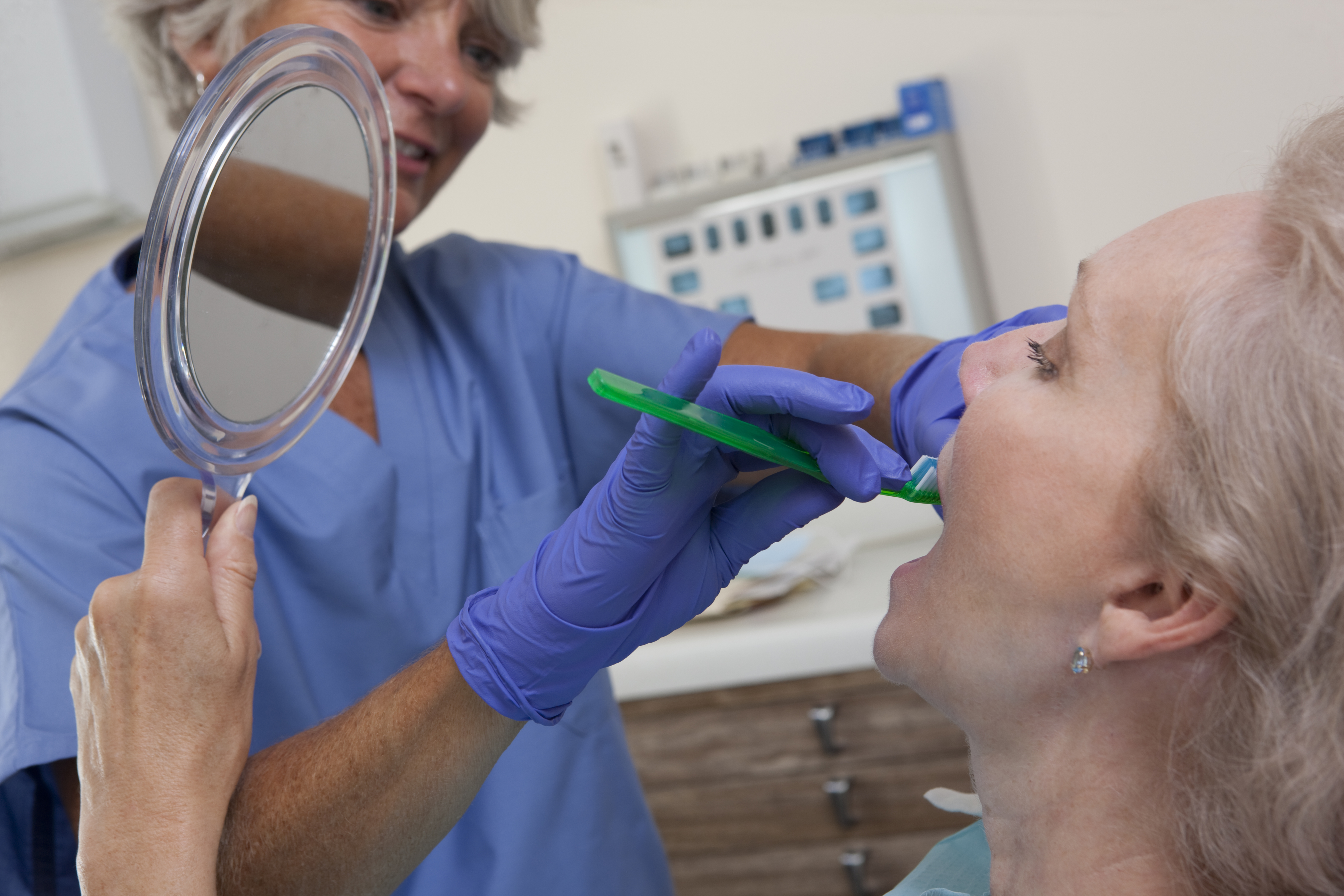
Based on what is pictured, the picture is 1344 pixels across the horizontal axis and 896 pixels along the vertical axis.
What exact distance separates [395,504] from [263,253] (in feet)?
1.01

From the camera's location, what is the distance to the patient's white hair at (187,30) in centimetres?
110

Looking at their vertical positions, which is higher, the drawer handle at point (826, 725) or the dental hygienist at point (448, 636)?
the dental hygienist at point (448, 636)

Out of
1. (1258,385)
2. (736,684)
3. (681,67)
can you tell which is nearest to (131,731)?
(1258,385)

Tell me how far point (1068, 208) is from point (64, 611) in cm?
173

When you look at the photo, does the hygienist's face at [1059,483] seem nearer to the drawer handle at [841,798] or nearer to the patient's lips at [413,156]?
the patient's lips at [413,156]

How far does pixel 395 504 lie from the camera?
117 cm

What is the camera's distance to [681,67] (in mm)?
2141

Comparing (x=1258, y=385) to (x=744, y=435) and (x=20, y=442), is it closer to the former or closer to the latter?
(x=744, y=435)

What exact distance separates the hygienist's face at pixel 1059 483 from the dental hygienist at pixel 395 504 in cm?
22

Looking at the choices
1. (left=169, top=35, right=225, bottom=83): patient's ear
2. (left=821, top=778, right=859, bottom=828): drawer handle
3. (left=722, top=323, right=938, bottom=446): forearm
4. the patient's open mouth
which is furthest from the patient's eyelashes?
(left=821, top=778, right=859, bottom=828): drawer handle

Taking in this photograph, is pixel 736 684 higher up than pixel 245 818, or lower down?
lower down

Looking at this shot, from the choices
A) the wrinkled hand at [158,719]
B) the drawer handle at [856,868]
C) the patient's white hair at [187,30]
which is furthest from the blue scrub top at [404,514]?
the drawer handle at [856,868]

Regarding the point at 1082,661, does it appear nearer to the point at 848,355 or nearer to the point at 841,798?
the point at 848,355

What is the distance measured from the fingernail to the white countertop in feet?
3.06
